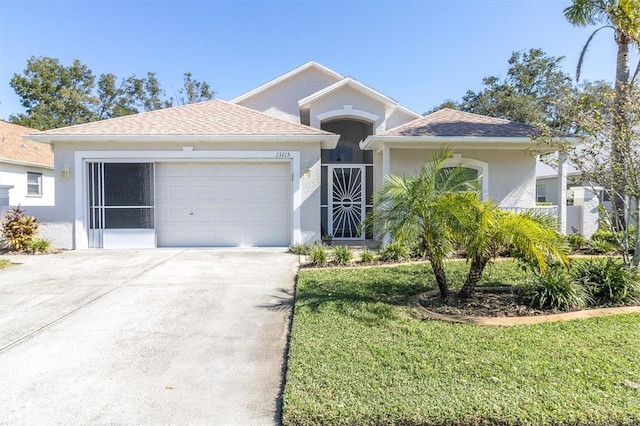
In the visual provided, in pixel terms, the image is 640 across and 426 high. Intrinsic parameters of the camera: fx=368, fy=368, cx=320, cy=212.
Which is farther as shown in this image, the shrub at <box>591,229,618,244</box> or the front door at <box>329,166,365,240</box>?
the front door at <box>329,166,365,240</box>

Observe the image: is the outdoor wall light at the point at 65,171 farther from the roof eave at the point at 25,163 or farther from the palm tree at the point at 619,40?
the palm tree at the point at 619,40

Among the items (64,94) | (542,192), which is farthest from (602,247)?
(64,94)

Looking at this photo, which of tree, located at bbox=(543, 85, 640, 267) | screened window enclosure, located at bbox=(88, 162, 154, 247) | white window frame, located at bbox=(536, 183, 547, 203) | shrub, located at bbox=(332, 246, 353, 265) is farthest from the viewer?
white window frame, located at bbox=(536, 183, 547, 203)

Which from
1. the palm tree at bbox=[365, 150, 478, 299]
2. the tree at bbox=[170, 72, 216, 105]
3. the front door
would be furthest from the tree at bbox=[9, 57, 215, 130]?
the palm tree at bbox=[365, 150, 478, 299]

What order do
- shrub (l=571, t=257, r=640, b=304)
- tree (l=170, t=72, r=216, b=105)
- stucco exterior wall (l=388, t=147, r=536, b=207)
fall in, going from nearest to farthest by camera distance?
1. shrub (l=571, t=257, r=640, b=304)
2. stucco exterior wall (l=388, t=147, r=536, b=207)
3. tree (l=170, t=72, r=216, b=105)

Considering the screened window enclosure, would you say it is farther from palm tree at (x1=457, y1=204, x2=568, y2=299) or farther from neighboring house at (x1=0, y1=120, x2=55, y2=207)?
palm tree at (x1=457, y1=204, x2=568, y2=299)

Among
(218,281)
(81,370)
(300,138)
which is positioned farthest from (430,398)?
(300,138)

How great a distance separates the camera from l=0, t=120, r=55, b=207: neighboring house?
1667cm

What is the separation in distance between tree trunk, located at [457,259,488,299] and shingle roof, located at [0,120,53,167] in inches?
735

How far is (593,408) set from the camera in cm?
298

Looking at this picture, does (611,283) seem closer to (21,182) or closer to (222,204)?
(222,204)

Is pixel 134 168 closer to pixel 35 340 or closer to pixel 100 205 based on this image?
pixel 100 205

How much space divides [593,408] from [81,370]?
4805 millimetres

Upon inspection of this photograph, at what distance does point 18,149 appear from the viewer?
18031 millimetres
